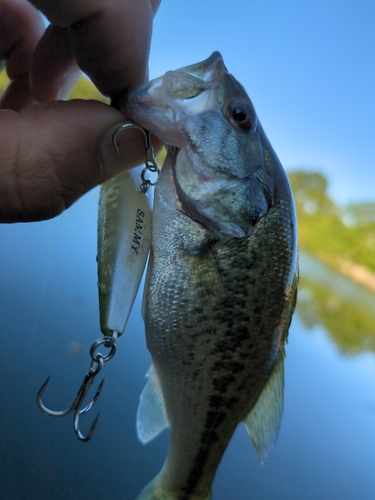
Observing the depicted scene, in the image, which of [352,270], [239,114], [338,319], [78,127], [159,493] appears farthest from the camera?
[352,270]

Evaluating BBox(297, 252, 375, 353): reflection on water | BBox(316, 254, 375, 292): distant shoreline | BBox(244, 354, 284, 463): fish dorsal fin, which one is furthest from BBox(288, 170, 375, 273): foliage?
BBox(244, 354, 284, 463): fish dorsal fin

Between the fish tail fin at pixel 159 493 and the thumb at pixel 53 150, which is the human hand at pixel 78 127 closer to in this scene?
the thumb at pixel 53 150

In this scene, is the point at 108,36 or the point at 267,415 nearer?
the point at 108,36

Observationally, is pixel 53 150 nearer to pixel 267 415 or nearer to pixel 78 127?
pixel 78 127

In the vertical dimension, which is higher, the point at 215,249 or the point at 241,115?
the point at 241,115

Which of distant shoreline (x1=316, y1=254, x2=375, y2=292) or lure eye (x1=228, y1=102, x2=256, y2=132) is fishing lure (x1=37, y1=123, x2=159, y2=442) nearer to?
lure eye (x1=228, y1=102, x2=256, y2=132)

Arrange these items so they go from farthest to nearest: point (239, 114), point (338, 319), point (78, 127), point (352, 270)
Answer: point (352, 270), point (338, 319), point (239, 114), point (78, 127)

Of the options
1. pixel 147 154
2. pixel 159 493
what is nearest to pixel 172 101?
pixel 147 154
